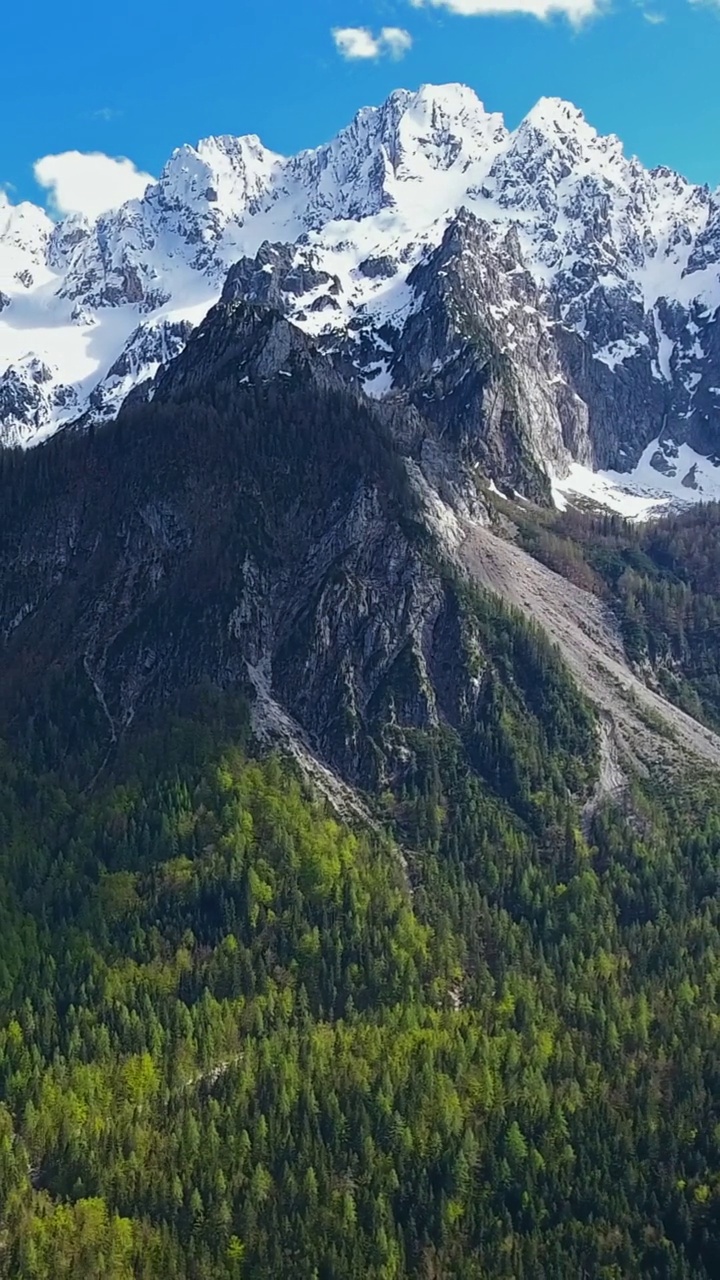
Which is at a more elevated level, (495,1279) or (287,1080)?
(287,1080)

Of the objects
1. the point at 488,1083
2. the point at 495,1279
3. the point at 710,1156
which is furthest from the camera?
the point at 488,1083

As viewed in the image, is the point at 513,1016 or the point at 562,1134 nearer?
the point at 562,1134

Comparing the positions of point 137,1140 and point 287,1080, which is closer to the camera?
point 137,1140

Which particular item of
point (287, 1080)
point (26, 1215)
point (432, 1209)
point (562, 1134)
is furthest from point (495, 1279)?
point (26, 1215)

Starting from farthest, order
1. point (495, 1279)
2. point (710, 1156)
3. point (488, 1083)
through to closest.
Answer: point (488, 1083) < point (710, 1156) < point (495, 1279)

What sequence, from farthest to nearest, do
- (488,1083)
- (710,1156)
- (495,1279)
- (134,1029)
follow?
(134,1029)
(488,1083)
(710,1156)
(495,1279)

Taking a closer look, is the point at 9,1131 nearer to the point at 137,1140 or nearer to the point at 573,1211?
the point at 137,1140

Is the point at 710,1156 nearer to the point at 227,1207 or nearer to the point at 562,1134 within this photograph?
the point at 562,1134

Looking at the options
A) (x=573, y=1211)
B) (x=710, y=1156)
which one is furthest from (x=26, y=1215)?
(x=710, y=1156)

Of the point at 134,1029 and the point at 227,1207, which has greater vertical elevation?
the point at 134,1029
